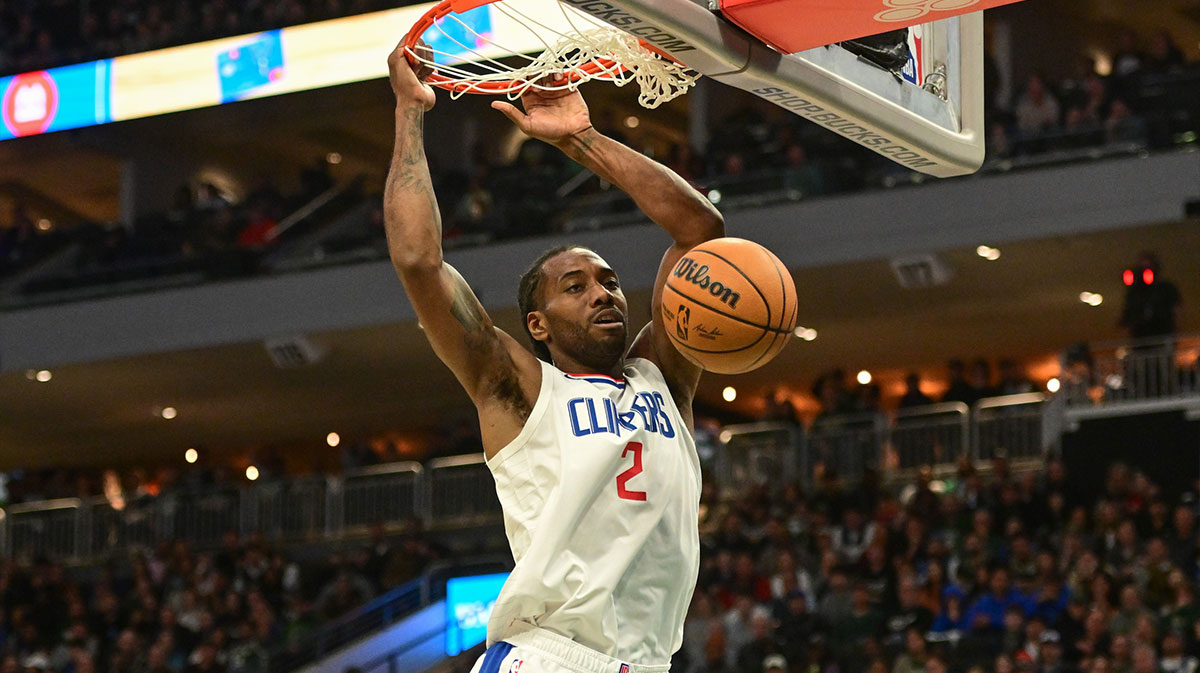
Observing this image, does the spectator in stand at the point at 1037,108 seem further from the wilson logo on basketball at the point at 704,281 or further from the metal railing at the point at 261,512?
the wilson logo on basketball at the point at 704,281

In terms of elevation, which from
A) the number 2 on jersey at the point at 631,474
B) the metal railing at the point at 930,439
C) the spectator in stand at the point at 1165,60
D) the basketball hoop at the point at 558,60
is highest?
the spectator in stand at the point at 1165,60

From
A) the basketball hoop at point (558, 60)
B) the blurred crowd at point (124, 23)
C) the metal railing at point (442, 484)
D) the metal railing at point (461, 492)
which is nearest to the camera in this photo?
the basketball hoop at point (558, 60)

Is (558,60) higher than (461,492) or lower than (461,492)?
higher

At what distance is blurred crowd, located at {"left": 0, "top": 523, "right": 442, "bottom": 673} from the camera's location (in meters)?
16.6

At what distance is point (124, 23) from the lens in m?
23.3

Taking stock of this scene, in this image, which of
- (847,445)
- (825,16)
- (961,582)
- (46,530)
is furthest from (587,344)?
(46,530)

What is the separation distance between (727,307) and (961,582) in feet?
29.6

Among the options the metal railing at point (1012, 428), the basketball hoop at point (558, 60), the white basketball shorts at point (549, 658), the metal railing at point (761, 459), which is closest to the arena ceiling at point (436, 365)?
the metal railing at point (1012, 428)

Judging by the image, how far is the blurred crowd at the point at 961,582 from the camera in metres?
11.5

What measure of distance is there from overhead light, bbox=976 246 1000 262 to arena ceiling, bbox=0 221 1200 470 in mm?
85

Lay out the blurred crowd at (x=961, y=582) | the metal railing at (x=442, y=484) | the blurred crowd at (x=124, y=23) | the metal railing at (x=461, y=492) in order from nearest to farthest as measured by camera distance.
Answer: the blurred crowd at (x=961, y=582) → the metal railing at (x=442, y=484) → the metal railing at (x=461, y=492) → the blurred crowd at (x=124, y=23)

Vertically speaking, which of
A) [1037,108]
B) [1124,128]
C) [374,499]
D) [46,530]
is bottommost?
[46,530]

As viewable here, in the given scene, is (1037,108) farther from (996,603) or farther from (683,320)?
(683,320)

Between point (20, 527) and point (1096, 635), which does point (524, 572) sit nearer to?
point (1096, 635)
